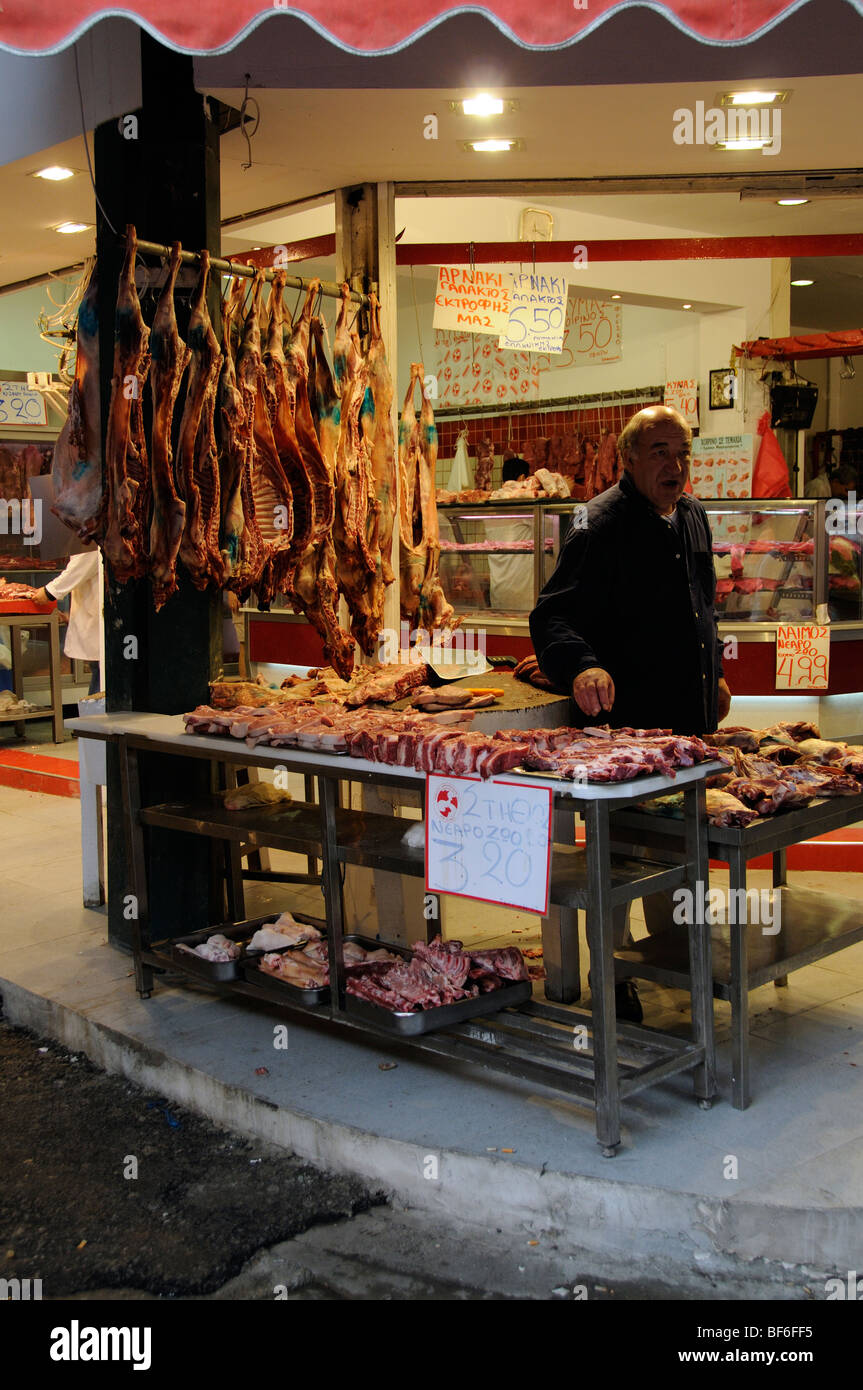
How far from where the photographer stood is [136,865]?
16.5 feet

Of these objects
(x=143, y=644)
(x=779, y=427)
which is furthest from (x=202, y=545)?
(x=779, y=427)

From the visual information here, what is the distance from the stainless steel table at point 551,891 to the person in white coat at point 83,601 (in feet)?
13.4

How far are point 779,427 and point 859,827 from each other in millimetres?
5986

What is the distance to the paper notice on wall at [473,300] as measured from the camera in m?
6.94

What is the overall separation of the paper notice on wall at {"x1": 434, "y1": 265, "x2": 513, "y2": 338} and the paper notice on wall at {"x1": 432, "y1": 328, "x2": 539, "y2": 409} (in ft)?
21.6

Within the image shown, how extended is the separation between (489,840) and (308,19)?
8.14ft

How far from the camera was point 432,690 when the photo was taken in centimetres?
493

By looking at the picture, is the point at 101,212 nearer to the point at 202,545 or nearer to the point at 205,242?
the point at 205,242

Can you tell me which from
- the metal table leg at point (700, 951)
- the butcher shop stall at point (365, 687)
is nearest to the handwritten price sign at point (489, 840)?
the butcher shop stall at point (365, 687)

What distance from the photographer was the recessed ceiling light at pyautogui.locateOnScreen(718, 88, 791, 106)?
523 cm

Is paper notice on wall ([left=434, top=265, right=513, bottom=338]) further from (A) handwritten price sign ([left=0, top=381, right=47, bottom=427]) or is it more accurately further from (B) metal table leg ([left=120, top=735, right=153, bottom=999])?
(A) handwritten price sign ([left=0, top=381, right=47, bottom=427])

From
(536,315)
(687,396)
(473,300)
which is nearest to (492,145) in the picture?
(473,300)

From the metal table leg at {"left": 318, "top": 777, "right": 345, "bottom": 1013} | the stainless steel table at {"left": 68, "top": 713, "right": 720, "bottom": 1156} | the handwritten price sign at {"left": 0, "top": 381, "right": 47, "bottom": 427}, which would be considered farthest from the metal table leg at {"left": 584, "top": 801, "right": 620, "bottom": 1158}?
the handwritten price sign at {"left": 0, "top": 381, "right": 47, "bottom": 427}

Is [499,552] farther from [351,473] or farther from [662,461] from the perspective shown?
[662,461]
